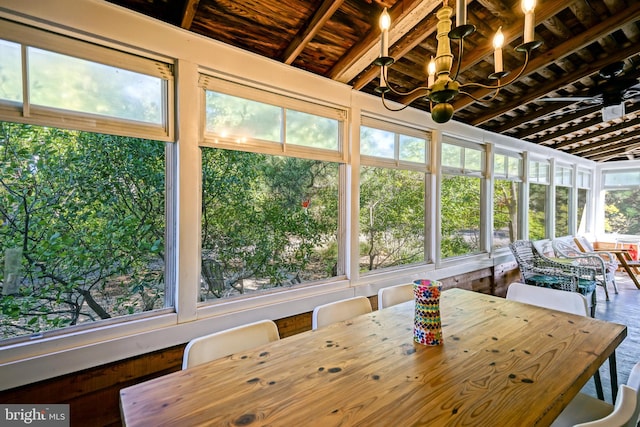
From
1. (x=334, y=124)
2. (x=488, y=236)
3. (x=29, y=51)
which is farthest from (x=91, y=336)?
(x=488, y=236)

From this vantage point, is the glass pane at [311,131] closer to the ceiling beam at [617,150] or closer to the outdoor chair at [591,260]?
the outdoor chair at [591,260]

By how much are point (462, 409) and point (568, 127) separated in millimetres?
5802

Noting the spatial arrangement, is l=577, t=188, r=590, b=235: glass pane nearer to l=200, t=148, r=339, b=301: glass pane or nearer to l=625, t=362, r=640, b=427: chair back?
l=200, t=148, r=339, b=301: glass pane

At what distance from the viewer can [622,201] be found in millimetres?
7199

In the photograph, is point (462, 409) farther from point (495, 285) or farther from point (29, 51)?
point (495, 285)

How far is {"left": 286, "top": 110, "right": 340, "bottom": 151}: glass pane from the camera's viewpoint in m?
2.50

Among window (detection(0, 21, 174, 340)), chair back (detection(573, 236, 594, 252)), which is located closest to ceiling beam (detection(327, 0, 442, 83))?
window (detection(0, 21, 174, 340))

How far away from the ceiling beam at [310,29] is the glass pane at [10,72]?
1.53m

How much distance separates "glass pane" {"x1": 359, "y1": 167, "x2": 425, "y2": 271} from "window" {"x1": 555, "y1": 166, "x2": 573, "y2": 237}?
14.2 feet

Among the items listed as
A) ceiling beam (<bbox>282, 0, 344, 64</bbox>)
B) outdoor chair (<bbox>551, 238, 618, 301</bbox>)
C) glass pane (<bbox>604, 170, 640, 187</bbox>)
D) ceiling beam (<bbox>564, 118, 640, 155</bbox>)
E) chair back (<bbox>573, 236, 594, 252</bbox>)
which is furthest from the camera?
glass pane (<bbox>604, 170, 640, 187</bbox>)

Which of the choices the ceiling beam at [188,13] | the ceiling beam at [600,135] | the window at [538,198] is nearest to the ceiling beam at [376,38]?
the ceiling beam at [188,13]

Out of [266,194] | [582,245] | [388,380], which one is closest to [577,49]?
[266,194]

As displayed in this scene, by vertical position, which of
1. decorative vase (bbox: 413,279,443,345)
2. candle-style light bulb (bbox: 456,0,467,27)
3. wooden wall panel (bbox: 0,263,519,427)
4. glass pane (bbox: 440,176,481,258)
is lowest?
wooden wall panel (bbox: 0,263,519,427)

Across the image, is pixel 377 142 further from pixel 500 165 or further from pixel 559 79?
pixel 500 165
